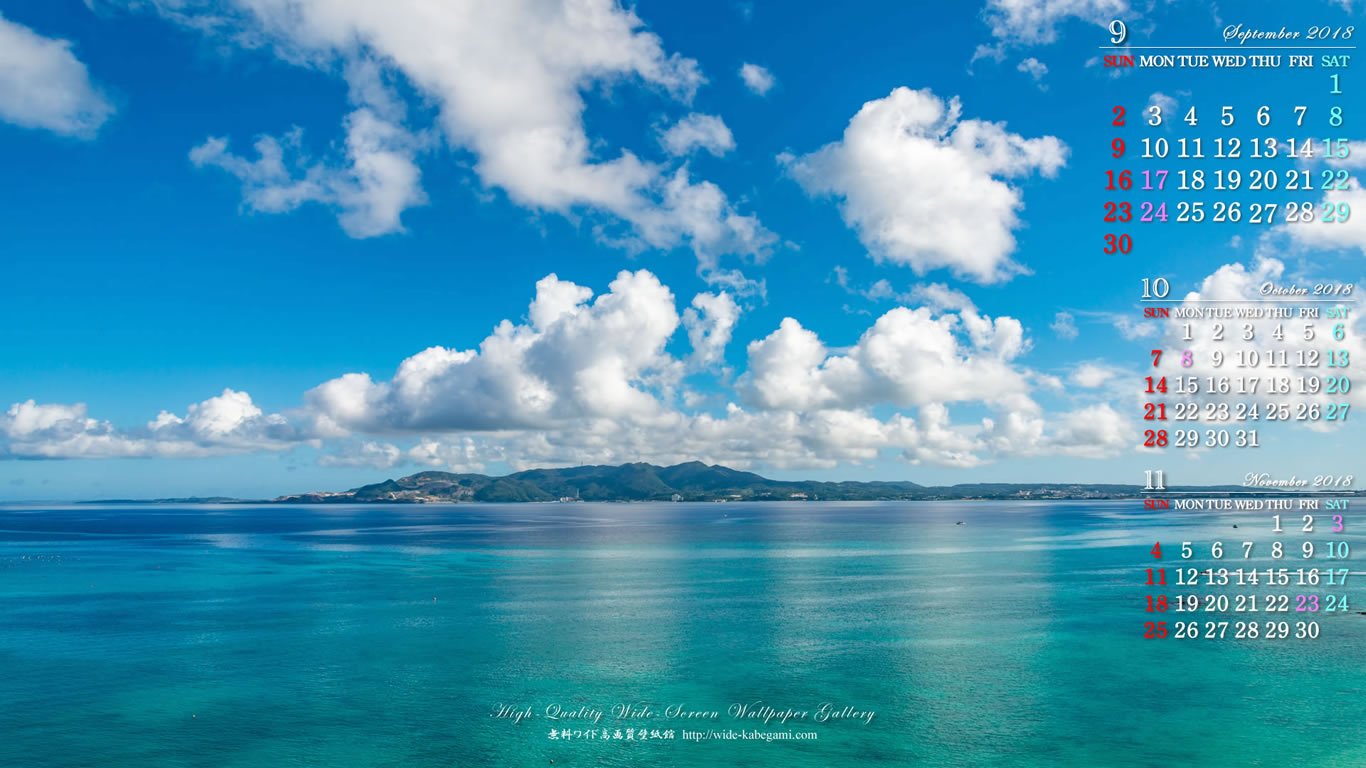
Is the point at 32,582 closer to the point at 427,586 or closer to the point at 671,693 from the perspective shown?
the point at 427,586

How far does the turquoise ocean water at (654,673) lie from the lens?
4516cm

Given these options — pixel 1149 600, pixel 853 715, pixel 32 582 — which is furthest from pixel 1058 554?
pixel 32 582

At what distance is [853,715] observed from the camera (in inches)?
1948

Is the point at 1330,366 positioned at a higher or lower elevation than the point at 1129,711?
higher

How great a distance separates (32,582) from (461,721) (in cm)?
10184

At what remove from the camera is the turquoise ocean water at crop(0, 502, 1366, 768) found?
45.2 metres

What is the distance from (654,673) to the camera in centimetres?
5866

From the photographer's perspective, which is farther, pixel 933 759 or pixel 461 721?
pixel 461 721

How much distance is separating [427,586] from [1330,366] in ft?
316

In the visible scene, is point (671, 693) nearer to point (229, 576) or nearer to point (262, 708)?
point (262, 708)

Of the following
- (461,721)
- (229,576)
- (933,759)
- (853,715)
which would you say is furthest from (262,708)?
(229,576)

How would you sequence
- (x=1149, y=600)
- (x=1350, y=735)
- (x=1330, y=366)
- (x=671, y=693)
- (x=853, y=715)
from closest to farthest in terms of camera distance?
(x=1330, y=366) → (x=1350, y=735) → (x=853, y=715) → (x=671, y=693) → (x=1149, y=600)

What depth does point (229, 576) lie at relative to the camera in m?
120

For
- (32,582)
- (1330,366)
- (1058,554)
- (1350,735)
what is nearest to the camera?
(1330,366)
